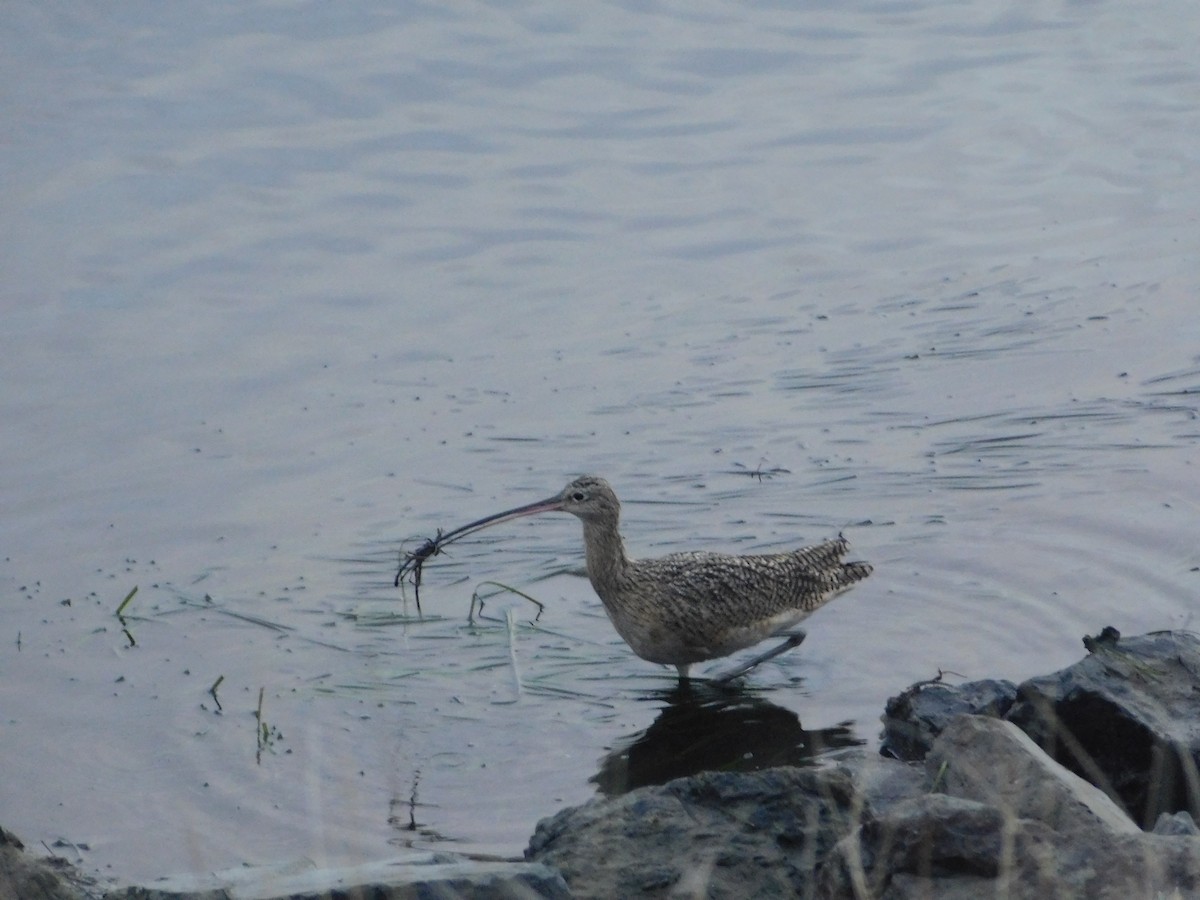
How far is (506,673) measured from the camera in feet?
31.3

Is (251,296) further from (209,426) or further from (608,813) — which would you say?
(608,813)

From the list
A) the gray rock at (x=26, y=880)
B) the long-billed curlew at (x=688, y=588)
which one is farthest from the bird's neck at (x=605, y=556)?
the gray rock at (x=26, y=880)

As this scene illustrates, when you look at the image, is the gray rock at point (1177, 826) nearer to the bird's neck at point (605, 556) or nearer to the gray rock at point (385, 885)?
the gray rock at point (385, 885)

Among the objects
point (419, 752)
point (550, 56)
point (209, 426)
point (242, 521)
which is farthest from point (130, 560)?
point (550, 56)

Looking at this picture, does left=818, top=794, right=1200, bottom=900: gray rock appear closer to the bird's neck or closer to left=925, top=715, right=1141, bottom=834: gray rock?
left=925, top=715, right=1141, bottom=834: gray rock

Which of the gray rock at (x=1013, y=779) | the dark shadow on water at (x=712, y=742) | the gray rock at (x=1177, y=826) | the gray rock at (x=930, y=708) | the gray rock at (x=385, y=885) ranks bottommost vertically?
the dark shadow on water at (x=712, y=742)

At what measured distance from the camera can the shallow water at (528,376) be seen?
913 centimetres

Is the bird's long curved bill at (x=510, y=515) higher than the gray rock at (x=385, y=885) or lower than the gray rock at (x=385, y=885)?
higher

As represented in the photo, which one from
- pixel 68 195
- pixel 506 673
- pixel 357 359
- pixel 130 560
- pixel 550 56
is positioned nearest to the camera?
pixel 506 673

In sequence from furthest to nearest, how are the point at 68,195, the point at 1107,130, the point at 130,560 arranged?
the point at 1107,130
the point at 68,195
the point at 130,560

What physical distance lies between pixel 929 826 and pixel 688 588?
388cm

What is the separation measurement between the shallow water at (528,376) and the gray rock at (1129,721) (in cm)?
145

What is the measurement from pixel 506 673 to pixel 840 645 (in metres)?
1.69

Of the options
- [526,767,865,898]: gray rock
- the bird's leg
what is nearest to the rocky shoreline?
[526,767,865,898]: gray rock
